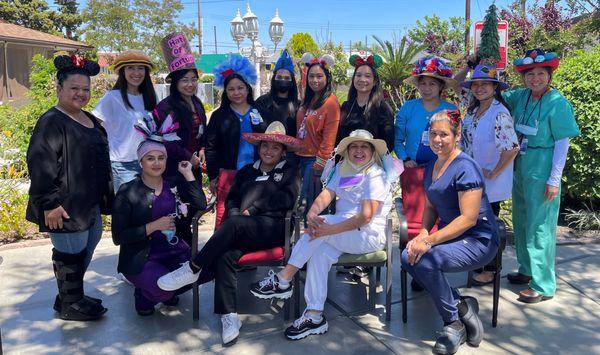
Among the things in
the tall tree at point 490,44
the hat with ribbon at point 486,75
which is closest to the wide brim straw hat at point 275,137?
the hat with ribbon at point 486,75

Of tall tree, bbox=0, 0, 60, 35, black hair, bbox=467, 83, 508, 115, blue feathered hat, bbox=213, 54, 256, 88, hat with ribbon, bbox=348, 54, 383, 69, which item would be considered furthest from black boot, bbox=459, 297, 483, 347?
tall tree, bbox=0, 0, 60, 35

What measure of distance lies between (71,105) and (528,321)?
352 cm

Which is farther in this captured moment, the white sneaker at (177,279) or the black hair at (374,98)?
the black hair at (374,98)

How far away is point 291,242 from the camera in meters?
3.66

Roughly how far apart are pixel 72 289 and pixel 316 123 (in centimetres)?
236

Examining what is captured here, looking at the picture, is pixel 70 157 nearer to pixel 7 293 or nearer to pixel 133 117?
pixel 133 117

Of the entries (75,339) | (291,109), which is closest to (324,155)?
(291,109)

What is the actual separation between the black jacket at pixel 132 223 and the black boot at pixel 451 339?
81.4 inches

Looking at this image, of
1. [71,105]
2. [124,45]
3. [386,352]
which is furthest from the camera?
[124,45]

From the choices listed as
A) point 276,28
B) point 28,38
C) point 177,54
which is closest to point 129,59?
point 177,54

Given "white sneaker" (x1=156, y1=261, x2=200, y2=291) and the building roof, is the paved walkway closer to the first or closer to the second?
"white sneaker" (x1=156, y1=261, x2=200, y2=291)

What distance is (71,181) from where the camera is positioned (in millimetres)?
3268

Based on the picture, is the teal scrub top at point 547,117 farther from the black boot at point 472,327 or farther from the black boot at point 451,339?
the black boot at point 451,339

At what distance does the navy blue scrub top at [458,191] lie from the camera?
10.2 ft
